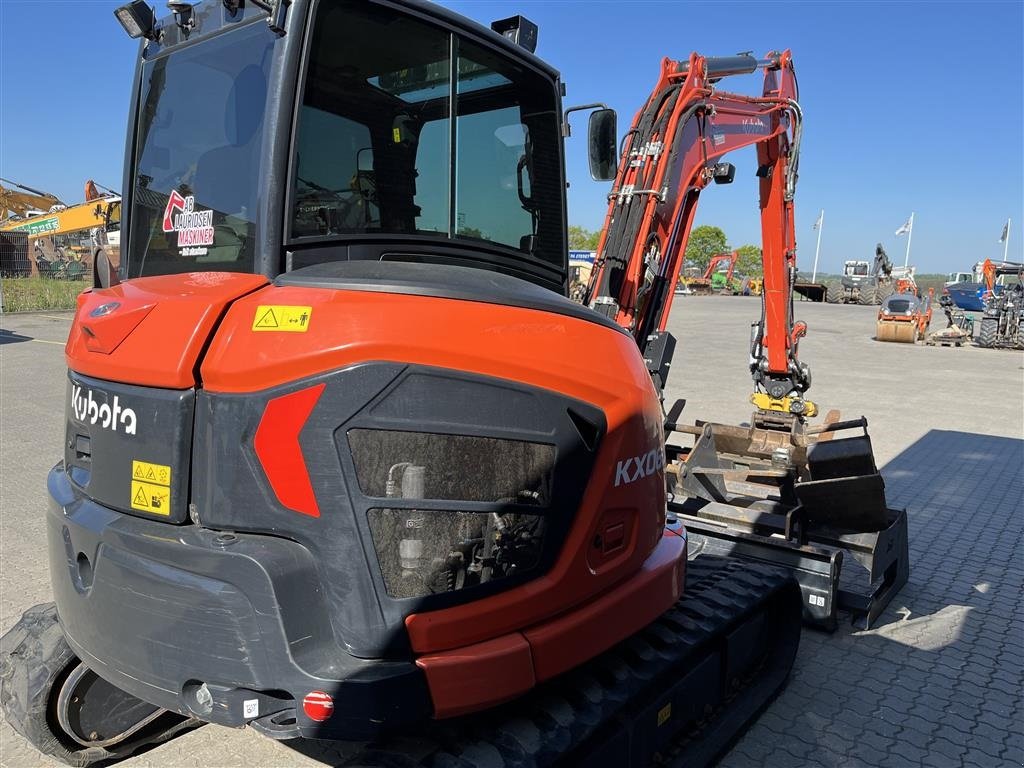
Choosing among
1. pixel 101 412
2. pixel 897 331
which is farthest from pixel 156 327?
pixel 897 331

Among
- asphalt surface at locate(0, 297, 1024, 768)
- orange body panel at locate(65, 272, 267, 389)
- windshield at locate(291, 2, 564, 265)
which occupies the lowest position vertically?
asphalt surface at locate(0, 297, 1024, 768)

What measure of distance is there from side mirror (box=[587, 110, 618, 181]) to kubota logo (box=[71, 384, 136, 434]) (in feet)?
7.34

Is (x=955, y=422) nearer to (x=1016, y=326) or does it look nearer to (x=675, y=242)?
(x=675, y=242)

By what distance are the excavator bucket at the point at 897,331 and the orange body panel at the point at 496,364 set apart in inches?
813

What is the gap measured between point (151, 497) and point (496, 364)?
944 mm

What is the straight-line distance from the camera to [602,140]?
11.2ft

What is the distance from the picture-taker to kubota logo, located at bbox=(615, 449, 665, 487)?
233 cm

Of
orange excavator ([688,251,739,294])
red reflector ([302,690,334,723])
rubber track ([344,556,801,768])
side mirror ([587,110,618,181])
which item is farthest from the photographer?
orange excavator ([688,251,739,294])

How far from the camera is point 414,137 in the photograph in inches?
94.2

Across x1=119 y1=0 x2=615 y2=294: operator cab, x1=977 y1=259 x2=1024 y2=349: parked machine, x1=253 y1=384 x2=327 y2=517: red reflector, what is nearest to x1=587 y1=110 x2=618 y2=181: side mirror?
x1=119 y1=0 x2=615 y2=294: operator cab

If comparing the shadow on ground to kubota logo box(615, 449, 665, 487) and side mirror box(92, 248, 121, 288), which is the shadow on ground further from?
kubota logo box(615, 449, 665, 487)

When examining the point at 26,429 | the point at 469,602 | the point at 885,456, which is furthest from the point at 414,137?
the point at 26,429

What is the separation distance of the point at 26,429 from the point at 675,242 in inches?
293

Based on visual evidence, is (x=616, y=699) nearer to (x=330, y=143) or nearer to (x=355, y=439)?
(x=355, y=439)
